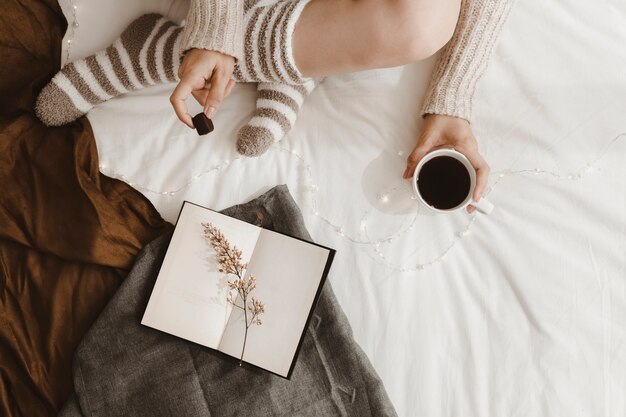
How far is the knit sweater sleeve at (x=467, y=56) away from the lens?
72 cm

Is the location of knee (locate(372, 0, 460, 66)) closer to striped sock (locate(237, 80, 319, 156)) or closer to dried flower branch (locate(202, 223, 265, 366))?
striped sock (locate(237, 80, 319, 156))

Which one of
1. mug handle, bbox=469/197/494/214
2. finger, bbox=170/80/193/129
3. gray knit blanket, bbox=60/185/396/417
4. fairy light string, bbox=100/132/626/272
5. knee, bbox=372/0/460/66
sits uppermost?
knee, bbox=372/0/460/66

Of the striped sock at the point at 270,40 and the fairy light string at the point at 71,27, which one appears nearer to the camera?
the striped sock at the point at 270,40

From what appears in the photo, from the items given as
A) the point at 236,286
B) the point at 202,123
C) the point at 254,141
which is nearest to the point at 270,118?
the point at 254,141

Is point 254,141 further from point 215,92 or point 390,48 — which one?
point 390,48

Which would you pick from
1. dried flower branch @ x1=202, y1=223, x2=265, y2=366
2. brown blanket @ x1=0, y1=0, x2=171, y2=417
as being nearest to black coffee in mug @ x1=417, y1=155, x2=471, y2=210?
dried flower branch @ x1=202, y1=223, x2=265, y2=366

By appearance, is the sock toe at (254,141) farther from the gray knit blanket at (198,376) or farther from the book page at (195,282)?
the gray knit blanket at (198,376)

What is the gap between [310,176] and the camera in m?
0.75

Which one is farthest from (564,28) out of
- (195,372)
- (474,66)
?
(195,372)

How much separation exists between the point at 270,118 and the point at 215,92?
0.13m

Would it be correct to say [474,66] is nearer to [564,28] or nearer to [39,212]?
[564,28]

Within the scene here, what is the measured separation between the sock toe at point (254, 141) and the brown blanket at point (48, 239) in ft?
0.55

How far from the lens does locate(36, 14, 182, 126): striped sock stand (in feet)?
2.44

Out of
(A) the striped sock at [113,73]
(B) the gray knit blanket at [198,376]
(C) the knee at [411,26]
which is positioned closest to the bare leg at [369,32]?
(C) the knee at [411,26]
